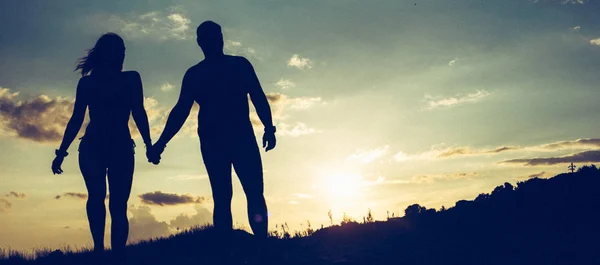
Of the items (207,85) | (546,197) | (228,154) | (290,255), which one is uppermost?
(207,85)

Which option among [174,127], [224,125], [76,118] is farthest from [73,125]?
[224,125]

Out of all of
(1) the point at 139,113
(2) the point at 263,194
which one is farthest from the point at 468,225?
(1) the point at 139,113

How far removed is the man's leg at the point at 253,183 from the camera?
6367 millimetres

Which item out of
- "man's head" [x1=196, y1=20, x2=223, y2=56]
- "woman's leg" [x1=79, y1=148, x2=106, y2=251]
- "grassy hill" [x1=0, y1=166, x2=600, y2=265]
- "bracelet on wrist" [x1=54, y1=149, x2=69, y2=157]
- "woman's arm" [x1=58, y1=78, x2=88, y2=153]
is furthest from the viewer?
"grassy hill" [x1=0, y1=166, x2=600, y2=265]

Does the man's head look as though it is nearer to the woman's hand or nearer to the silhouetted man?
the silhouetted man

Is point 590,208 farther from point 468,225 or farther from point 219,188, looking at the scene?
point 219,188

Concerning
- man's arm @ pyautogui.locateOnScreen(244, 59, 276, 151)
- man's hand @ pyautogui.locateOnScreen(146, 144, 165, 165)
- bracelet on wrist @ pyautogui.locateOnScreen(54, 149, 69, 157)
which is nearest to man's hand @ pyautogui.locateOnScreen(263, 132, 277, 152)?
man's arm @ pyautogui.locateOnScreen(244, 59, 276, 151)

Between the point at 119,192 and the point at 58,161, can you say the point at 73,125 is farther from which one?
the point at 119,192

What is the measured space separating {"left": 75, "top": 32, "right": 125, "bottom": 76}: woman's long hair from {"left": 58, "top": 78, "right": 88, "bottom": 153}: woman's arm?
0.83 feet

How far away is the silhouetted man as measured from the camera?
20.6 ft

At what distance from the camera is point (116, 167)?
6.66 meters

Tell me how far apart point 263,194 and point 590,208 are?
7037 millimetres

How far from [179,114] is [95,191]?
153 centimetres

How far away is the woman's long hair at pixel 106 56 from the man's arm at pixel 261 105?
1.80 meters
